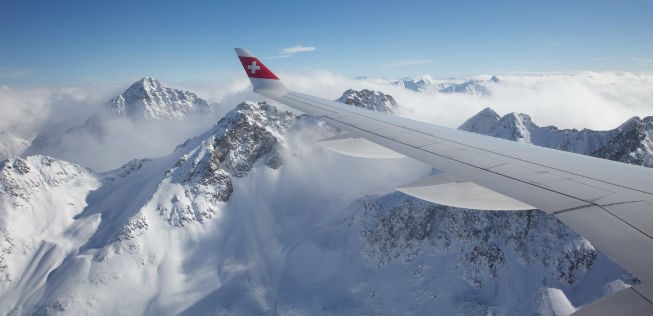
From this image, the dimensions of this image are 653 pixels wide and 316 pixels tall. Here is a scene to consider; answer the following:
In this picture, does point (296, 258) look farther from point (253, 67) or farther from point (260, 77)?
point (253, 67)

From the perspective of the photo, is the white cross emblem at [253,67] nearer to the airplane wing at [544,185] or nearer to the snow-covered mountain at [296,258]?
the airplane wing at [544,185]

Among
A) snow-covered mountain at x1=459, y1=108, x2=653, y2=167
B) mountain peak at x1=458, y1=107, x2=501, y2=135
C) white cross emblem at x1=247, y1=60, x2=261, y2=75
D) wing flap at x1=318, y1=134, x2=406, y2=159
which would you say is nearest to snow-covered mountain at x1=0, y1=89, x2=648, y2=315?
mountain peak at x1=458, y1=107, x2=501, y2=135

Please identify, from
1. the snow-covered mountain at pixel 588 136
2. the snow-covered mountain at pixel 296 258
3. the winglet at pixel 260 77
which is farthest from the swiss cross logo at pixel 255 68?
the snow-covered mountain at pixel 588 136

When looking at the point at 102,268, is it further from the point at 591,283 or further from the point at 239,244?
the point at 591,283

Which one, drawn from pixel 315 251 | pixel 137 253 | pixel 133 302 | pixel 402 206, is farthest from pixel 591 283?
pixel 137 253

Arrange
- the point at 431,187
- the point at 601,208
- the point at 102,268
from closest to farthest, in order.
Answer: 1. the point at 601,208
2. the point at 431,187
3. the point at 102,268

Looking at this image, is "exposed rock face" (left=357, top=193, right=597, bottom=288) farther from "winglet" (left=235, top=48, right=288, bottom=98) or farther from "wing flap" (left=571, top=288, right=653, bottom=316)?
"wing flap" (left=571, top=288, right=653, bottom=316)
